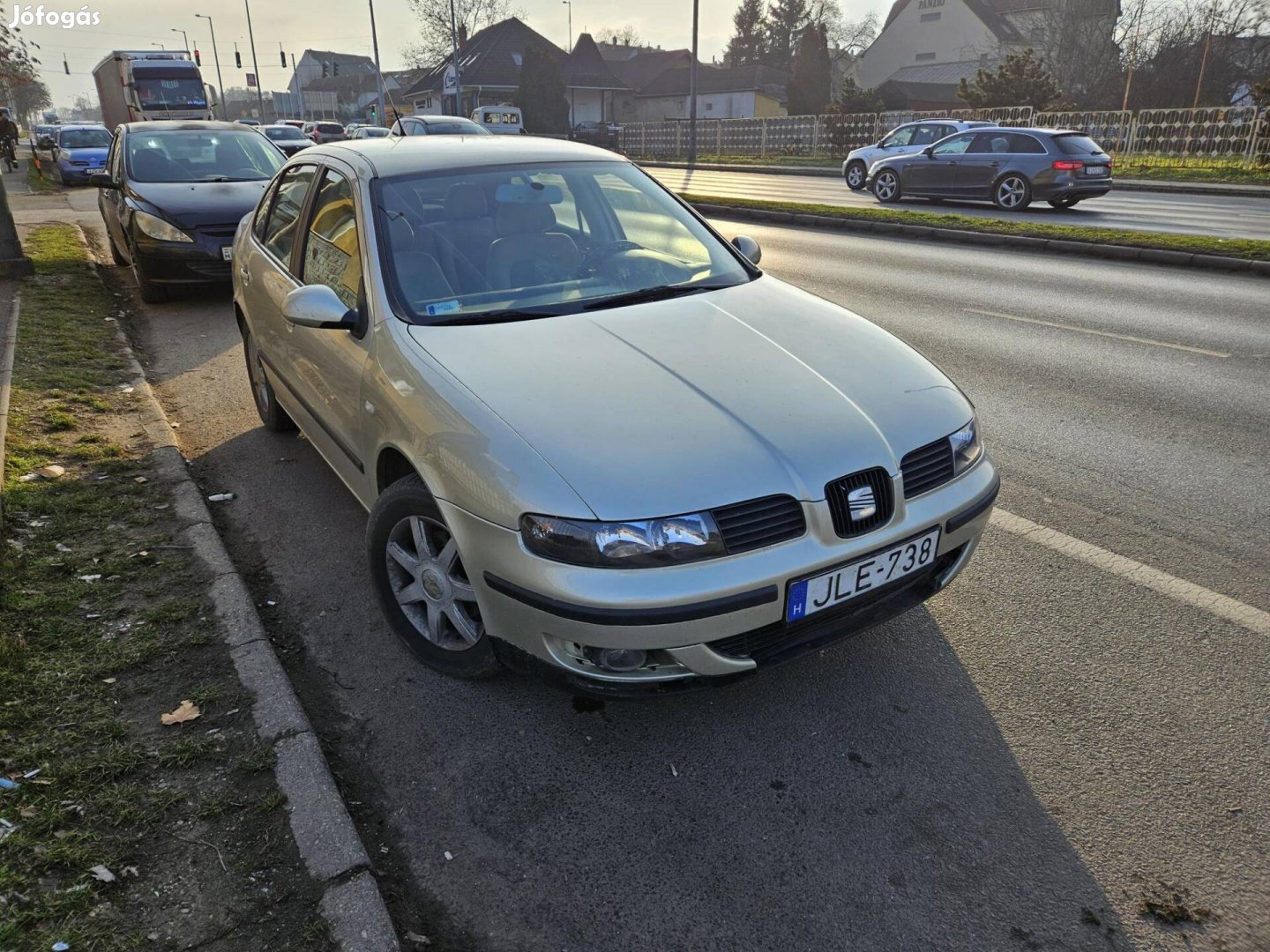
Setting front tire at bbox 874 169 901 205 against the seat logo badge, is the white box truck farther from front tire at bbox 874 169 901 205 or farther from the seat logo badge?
the seat logo badge

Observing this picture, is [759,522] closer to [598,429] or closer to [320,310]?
[598,429]

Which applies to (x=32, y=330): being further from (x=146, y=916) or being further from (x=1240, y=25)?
(x=1240, y=25)

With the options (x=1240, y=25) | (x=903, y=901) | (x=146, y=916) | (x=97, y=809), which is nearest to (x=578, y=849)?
(x=903, y=901)

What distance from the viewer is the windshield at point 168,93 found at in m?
28.6

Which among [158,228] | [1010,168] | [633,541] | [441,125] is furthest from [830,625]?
[441,125]

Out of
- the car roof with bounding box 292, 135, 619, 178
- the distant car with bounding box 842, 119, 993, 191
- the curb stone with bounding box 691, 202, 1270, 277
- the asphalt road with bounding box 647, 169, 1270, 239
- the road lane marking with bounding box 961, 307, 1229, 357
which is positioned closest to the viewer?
the car roof with bounding box 292, 135, 619, 178

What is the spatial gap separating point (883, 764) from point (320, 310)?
2.54 metres

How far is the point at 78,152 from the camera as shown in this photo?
26109 millimetres

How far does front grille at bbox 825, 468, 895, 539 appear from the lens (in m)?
2.61

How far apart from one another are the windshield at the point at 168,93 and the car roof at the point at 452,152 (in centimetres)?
2950

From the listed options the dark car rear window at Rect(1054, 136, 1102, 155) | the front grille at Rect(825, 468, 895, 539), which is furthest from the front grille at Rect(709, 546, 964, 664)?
the dark car rear window at Rect(1054, 136, 1102, 155)

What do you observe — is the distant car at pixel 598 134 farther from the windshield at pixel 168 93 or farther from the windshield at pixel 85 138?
the windshield at pixel 85 138

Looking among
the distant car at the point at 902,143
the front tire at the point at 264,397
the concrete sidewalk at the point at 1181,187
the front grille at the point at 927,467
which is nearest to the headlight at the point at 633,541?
the front grille at the point at 927,467

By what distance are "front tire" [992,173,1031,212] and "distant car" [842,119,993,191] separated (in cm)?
359
